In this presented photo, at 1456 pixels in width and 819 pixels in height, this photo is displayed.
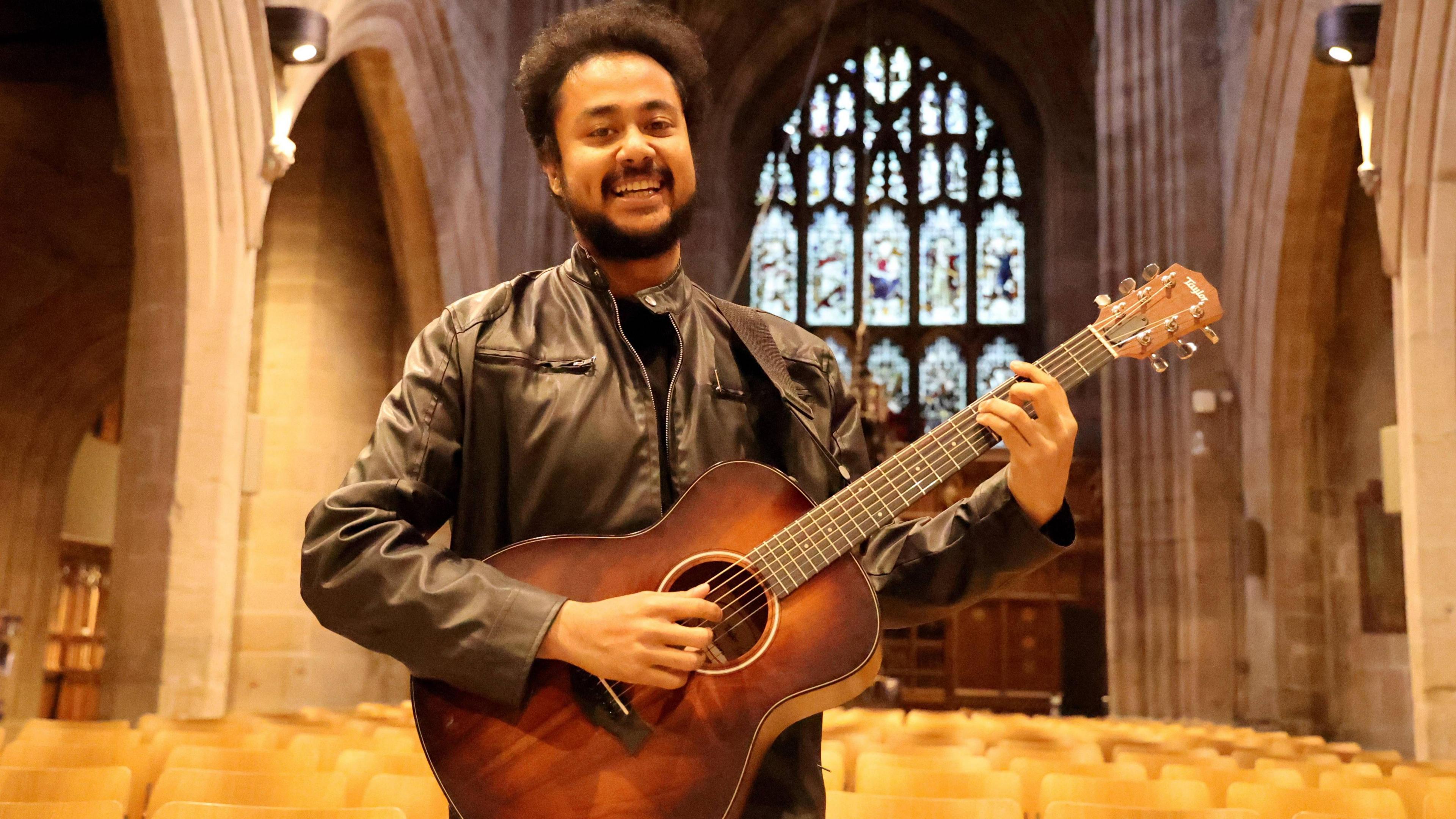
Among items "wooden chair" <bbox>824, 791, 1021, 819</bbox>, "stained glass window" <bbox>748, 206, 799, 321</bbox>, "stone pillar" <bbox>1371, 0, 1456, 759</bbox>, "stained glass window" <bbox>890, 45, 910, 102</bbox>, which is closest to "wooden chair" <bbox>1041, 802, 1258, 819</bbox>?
"wooden chair" <bbox>824, 791, 1021, 819</bbox>

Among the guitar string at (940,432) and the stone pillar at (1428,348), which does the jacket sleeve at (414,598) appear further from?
the stone pillar at (1428,348)

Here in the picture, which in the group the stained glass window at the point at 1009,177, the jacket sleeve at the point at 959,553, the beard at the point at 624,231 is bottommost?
the jacket sleeve at the point at 959,553

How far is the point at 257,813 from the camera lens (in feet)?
9.05

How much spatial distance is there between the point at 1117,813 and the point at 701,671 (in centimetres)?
Answer: 216

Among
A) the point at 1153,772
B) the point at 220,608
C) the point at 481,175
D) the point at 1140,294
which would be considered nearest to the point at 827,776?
the point at 1153,772

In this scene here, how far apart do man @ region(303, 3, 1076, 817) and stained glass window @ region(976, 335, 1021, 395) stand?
21369mm

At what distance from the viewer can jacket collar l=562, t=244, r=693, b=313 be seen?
1.78 metres

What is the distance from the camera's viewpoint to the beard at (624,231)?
1.73 metres

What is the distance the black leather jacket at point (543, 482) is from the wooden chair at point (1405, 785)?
139 inches

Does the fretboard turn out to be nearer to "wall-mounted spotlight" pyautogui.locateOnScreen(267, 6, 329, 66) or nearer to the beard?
the beard

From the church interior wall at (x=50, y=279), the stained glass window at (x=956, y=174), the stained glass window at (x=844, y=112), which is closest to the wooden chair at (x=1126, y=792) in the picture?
the church interior wall at (x=50, y=279)

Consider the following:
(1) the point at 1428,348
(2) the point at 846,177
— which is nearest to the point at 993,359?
(2) the point at 846,177

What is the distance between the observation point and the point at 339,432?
37.9 ft

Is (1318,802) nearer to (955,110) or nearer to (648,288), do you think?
(648,288)
